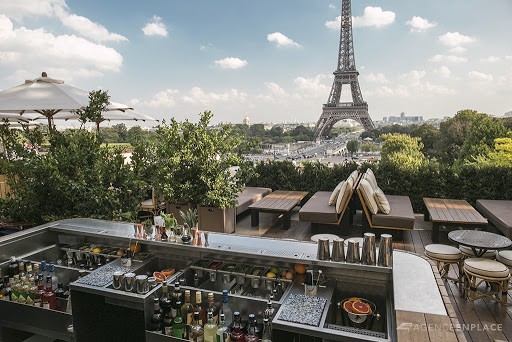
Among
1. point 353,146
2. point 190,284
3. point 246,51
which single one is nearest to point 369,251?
point 190,284

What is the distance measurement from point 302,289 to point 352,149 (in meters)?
45.9

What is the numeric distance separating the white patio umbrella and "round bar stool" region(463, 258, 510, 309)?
15.1 ft

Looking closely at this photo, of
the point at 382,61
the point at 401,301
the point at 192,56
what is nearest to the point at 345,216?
the point at 401,301

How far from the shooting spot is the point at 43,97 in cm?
457

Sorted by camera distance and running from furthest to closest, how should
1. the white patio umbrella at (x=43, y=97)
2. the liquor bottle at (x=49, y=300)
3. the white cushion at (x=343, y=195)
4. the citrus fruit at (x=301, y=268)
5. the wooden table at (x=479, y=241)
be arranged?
the white cushion at (x=343, y=195), the white patio umbrella at (x=43, y=97), the wooden table at (x=479, y=241), the liquor bottle at (x=49, y=300), the citrus fruit at (x=301, y=268)

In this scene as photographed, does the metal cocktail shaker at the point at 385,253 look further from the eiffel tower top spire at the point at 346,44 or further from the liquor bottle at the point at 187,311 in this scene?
the eiffel tower top spire at the point at 346,44

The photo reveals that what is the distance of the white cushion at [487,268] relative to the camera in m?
3.08

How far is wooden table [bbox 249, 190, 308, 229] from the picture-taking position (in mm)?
5729

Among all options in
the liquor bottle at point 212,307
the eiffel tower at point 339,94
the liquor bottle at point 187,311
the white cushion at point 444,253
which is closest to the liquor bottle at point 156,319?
the liquor bottle at point 187,311

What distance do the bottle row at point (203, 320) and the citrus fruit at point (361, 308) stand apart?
47cm

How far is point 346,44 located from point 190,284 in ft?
128

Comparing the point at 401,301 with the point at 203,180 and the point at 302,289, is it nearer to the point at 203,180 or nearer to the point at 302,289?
the point at 302,289

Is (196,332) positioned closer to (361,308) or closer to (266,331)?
(266,331)

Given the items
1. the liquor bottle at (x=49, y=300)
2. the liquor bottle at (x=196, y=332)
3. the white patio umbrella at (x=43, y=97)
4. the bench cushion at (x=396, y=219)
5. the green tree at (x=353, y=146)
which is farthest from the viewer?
the green tree at (x=353, y=146)
